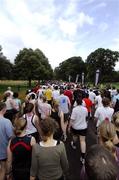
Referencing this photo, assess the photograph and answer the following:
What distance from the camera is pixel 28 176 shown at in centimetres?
496

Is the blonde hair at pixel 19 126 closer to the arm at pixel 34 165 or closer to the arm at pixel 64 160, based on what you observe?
the arm at pixel 34 165

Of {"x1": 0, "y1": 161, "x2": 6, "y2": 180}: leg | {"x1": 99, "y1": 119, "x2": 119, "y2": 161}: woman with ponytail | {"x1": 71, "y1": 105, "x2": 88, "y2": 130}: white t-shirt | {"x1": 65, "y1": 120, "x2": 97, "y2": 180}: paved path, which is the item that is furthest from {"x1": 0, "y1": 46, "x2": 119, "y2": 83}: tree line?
{"x1": 99, "y1": 119, "x2": 119, "y2": 161}: woman with ponytail

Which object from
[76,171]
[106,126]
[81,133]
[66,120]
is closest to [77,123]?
[81,133]

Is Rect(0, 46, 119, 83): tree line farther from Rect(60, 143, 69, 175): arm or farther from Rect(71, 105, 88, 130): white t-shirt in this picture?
Rect(60, 143, 69, 175): arm

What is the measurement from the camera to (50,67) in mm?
85562

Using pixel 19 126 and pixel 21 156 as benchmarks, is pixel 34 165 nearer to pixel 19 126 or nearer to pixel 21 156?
pixel 21 156

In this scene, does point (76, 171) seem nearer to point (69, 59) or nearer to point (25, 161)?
point (25, 161)

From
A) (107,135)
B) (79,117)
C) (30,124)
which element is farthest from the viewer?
(79,117)

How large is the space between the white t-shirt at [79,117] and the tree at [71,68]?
12258 cm

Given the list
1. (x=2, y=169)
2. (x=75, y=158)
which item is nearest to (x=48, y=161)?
(x=2, y=169)

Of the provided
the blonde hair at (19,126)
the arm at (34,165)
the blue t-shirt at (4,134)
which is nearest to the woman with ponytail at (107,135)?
the arm at (34,165)

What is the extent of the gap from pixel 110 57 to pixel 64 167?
4311 inches

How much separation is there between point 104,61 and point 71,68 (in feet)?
85.3

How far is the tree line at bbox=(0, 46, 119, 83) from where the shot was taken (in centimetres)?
7362
